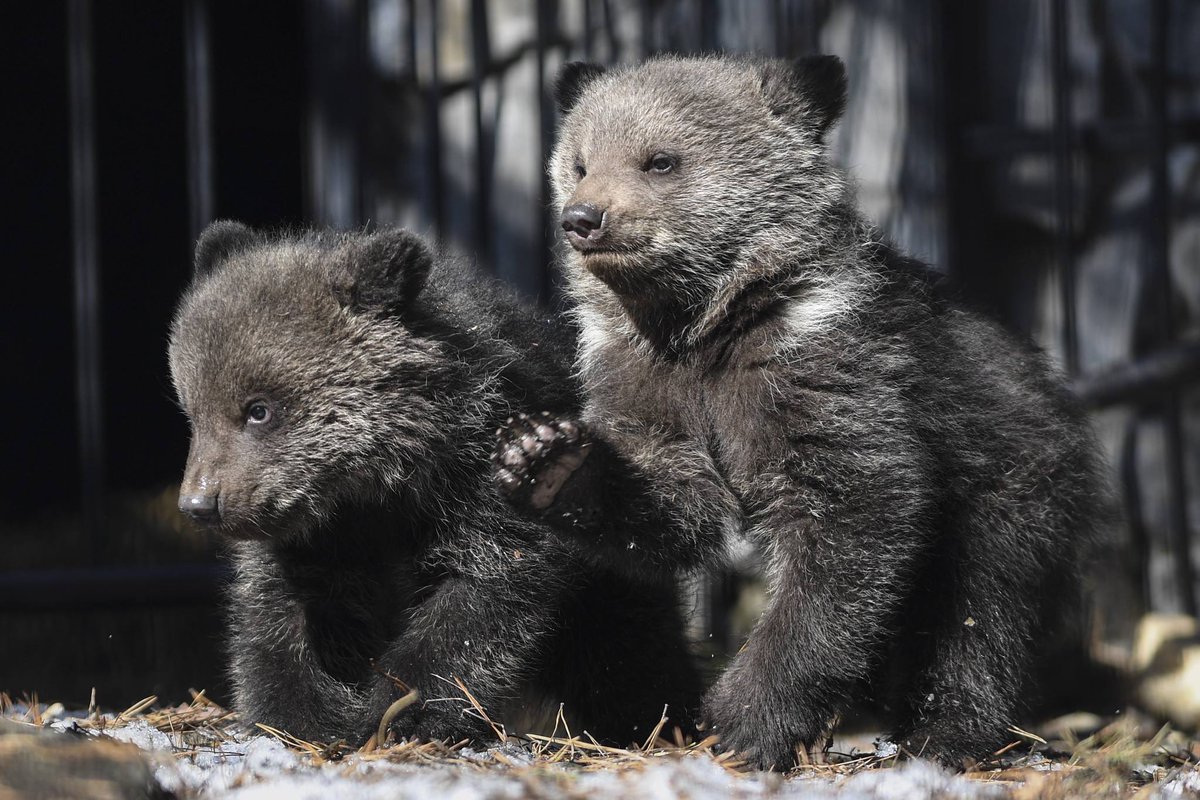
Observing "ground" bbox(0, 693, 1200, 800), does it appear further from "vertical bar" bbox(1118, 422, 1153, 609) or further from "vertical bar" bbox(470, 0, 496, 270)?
"vertical bar" bbox(470, 0, 496, 270)

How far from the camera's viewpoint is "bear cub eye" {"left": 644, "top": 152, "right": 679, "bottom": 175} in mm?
4508

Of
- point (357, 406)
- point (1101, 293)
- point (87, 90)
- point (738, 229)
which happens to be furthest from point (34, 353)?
point (1101, 293)

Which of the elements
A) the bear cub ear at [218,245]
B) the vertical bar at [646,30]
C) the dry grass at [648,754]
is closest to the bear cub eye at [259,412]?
the bear cub ear at [218,245]

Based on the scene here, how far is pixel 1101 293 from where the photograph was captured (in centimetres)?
711

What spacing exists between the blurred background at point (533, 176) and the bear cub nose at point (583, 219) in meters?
2.17

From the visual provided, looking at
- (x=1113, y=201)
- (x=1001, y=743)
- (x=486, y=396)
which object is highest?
(x=1113, y=201)

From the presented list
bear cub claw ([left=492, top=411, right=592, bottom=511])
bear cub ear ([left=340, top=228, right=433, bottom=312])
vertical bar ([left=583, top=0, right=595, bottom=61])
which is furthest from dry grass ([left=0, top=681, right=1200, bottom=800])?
vertical bar ([left=583, top=0, right=595, bottom=61])

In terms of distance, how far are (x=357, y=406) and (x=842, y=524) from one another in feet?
5.07

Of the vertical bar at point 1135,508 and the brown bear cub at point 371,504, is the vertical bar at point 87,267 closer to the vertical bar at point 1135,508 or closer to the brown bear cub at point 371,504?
the brown bear cub at point 371,504

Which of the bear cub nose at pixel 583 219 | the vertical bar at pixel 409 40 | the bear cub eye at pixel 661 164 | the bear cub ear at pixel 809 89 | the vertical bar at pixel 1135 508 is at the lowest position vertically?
the vertical bar at pixel 1135 508

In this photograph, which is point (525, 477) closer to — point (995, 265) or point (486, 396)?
point (486, 396)

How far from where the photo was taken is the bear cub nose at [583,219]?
4238 millimetres

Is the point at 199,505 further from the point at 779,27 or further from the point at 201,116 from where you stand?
the point at 779,27

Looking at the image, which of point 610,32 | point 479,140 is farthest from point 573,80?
point 610,32
